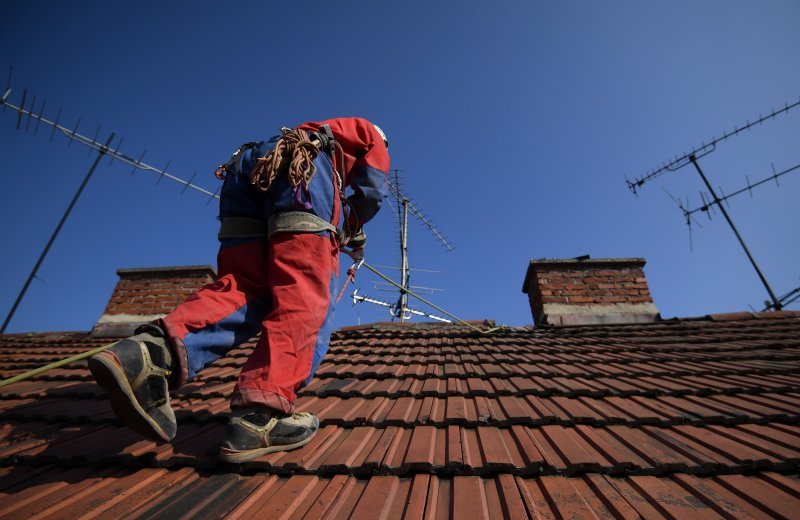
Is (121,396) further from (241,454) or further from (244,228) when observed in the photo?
(244,228)

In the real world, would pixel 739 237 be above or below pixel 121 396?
above

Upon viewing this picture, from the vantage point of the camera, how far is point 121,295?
5262 millimetres

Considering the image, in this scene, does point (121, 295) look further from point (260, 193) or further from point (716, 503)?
point (716, 503)

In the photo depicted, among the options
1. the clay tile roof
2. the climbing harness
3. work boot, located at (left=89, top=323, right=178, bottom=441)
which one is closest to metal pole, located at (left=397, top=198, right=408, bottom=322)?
the clay tile roof

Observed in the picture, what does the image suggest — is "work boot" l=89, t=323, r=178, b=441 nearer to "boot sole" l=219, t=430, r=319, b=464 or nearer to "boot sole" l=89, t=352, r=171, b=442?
"boot sole" l=89, t=352, r=171, b=442

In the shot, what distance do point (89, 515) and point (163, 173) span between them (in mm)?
6259

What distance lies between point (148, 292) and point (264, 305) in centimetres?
471

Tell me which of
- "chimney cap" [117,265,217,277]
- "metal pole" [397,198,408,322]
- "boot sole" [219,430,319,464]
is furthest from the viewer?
"metal pole" [397,198,408,322]

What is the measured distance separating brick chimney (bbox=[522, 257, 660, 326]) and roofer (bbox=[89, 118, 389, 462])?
3294mm

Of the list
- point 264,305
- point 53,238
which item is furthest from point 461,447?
point 53,238

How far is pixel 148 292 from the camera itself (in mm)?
5289

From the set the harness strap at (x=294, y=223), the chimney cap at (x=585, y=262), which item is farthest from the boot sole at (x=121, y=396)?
the chimney cap at (x=585, y=262)

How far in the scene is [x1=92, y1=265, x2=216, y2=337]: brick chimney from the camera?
16.6 ft

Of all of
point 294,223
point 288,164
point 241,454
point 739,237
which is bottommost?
point 241,454
